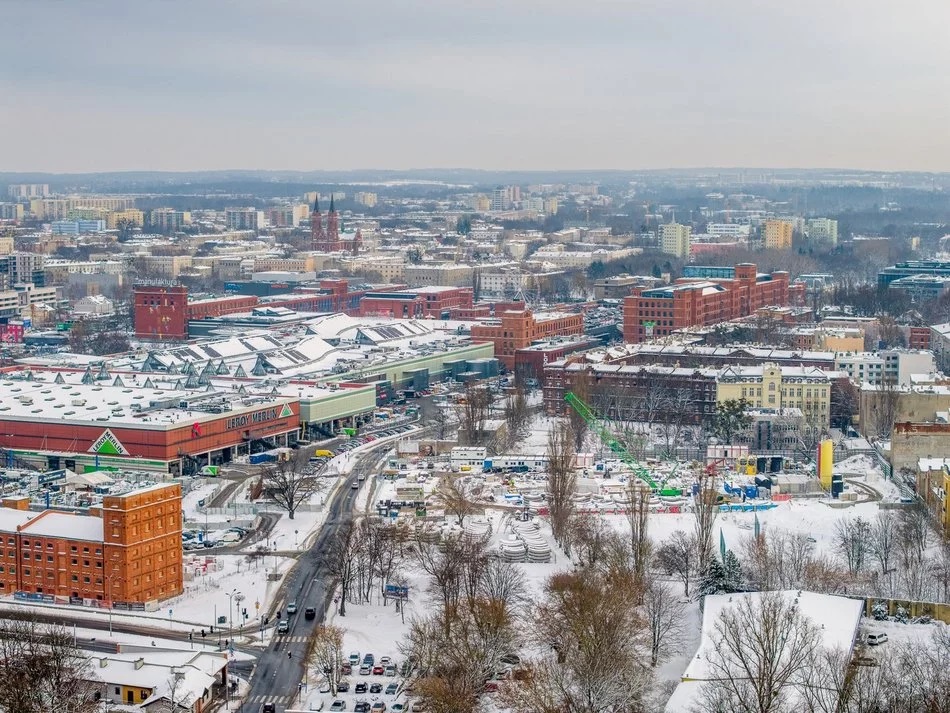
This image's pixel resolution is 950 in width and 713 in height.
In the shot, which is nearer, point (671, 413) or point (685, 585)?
point (685, 585)

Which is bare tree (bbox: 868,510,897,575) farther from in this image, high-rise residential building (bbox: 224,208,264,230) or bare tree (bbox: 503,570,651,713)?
high-rise residential building (bbox: 224,208,264,230)

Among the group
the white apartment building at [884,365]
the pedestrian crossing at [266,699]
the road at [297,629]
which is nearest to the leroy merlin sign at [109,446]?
the road at [297,629]

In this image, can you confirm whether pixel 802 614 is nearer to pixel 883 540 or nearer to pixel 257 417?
pixel 883 540

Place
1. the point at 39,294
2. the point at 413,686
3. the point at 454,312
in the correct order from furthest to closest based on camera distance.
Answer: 1. the point at 39,294
2. the point at 454,312
3. the point at 413,686

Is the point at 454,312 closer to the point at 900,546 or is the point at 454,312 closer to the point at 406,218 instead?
the point at 900,546

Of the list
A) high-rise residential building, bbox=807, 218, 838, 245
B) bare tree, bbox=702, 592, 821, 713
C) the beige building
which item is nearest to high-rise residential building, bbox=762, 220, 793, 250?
high-rise residential building, bbox=807, 218, 838, 245

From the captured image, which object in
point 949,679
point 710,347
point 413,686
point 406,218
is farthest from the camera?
point 406,218

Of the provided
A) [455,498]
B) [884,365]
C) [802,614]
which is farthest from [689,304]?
[802,614]

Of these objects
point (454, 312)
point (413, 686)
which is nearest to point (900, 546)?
point (413, 686)
